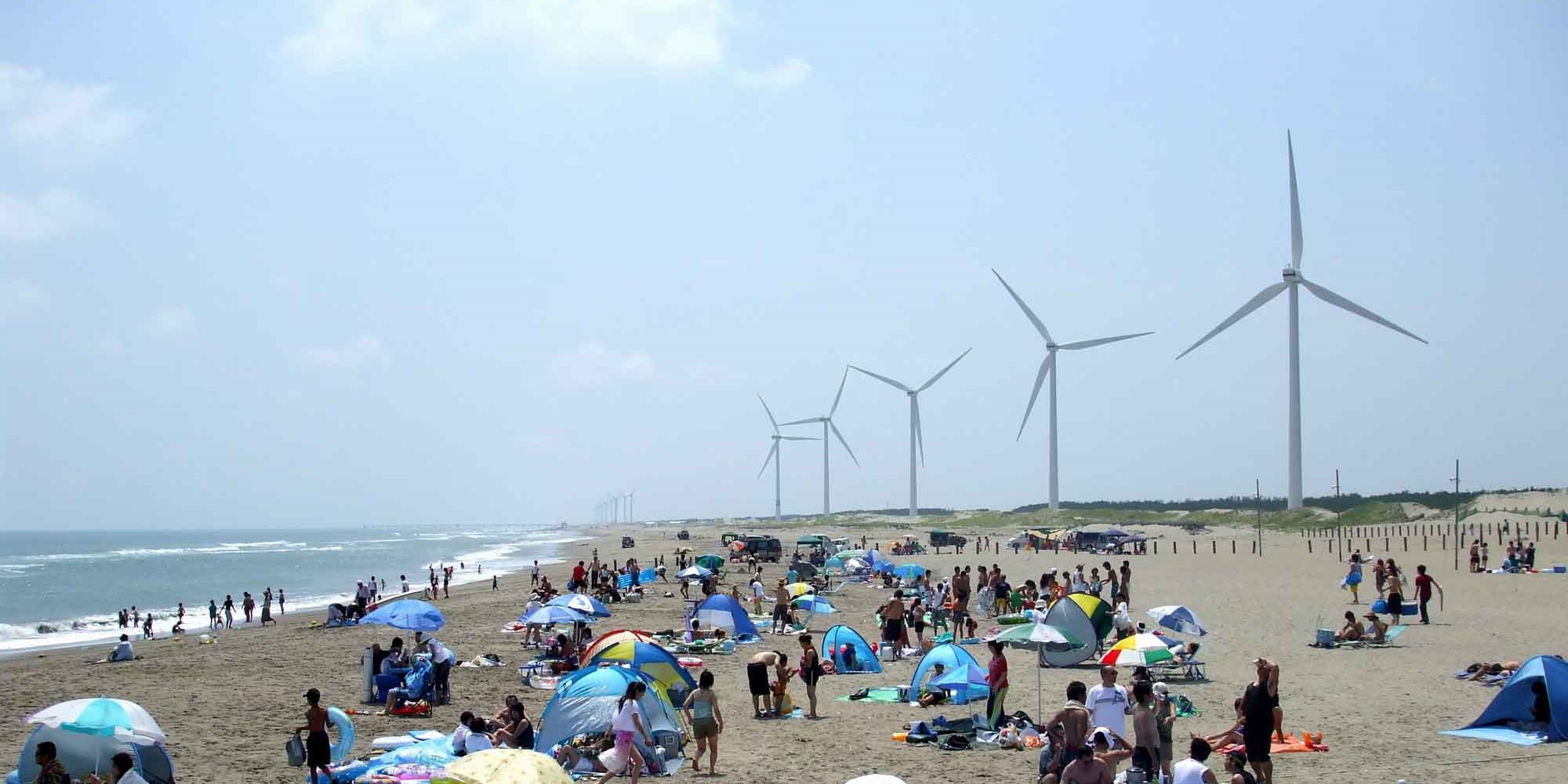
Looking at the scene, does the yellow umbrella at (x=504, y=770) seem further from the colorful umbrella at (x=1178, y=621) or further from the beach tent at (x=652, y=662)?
the colorful umbrella at (x=1178, y=621)

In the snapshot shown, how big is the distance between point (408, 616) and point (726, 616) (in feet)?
28.0

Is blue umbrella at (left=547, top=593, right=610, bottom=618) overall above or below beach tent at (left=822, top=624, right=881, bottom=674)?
above

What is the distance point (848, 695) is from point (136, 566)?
4027 inches

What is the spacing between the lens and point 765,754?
16.0 metres

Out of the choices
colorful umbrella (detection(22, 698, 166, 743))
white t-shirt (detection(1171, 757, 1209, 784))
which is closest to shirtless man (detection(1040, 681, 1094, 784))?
white t-shirt (detection(1171, 757, 1209, 784))

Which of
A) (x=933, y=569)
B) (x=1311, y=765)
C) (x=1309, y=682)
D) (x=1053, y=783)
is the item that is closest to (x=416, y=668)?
(x=1053, y=783)

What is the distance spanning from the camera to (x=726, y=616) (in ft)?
90.7

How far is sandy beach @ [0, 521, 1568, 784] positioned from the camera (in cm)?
1488

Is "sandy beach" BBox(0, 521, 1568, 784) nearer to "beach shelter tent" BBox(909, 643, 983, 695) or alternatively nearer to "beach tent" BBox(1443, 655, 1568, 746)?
"beach tent" BBox(1443, 655, 1568, 746)

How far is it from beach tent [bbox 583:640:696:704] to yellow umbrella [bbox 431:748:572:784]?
6896 mm

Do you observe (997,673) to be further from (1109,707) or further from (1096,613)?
(1096,613)

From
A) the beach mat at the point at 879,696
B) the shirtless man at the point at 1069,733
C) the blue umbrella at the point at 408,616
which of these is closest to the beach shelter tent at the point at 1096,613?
the beach mat at the point at 879,696

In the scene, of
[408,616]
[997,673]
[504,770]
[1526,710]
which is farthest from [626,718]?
[1526,710]

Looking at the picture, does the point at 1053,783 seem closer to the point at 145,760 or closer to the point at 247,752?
the point at 145,760
